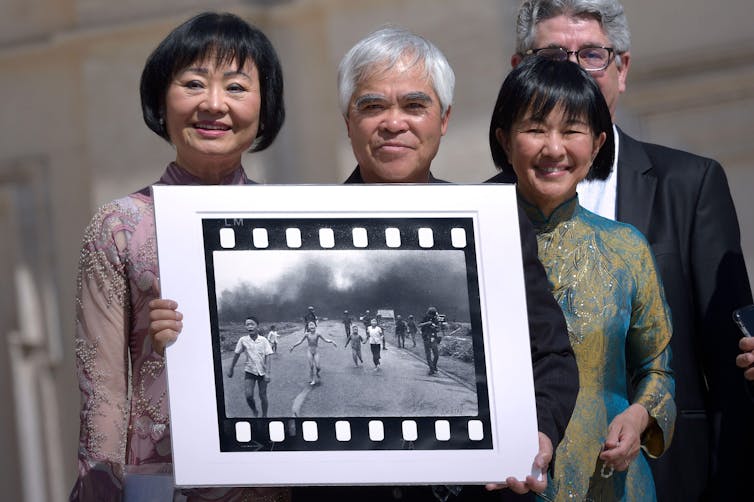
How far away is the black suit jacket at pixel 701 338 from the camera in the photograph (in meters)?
3.57

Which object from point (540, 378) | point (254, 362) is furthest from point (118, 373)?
point (540, 378)

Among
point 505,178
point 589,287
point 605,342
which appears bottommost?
point 605,342

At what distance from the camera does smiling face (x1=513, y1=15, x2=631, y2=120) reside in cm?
377

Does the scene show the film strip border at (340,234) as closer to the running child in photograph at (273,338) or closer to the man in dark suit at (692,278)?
the running child in photograph at (273,338)

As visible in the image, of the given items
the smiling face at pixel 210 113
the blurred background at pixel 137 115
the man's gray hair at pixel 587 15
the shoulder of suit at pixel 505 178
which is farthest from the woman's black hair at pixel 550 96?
the blurred background at pixel 137 115

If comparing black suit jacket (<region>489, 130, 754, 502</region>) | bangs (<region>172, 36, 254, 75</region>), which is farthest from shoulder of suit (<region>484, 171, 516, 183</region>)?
bangs (<region>172, 36, 254, 75</region>)

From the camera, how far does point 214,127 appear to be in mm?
3301

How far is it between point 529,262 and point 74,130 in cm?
413

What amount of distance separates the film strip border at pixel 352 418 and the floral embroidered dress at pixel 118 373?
23cm

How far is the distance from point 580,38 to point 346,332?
3.80 feet

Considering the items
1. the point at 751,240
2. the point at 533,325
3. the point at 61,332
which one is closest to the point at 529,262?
the point at 533,325

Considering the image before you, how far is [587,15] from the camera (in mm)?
3832

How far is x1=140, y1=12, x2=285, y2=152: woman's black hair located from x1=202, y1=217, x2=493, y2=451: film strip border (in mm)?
465

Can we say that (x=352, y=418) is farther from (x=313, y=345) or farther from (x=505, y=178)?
(x=505, y=178)
